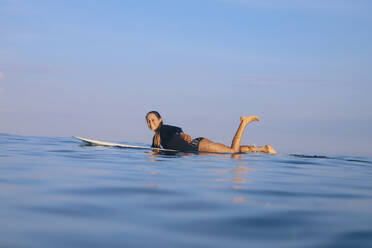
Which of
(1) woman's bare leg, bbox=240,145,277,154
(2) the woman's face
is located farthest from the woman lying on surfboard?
(1) woman's bare leg, bbox=240,145,277,154

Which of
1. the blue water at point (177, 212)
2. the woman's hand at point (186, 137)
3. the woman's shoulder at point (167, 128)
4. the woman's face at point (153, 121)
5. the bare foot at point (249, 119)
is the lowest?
the blue water at point (177, 212)

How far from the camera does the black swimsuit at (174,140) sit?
9512 millimetres

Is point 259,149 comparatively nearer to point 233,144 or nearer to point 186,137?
point 233,144

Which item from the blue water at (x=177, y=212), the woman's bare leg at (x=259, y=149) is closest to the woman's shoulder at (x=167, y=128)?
the woman's bare leg at (x=259, y=149)

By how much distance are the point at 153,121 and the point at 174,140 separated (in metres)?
0.73

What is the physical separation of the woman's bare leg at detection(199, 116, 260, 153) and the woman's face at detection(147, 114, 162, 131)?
126 cm

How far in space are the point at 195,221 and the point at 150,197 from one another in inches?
35.8

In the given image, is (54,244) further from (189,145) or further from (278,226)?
(189,145)

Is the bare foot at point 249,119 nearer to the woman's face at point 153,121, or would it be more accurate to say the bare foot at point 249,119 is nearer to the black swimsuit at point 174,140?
the black swimsuit at point 174,140

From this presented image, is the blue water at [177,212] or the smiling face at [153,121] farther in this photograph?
the smiling face at [153,121]

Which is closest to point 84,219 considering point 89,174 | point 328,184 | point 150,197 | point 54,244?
point 54,244

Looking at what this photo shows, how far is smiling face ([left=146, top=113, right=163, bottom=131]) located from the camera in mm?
9430

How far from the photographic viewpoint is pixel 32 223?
2.35m

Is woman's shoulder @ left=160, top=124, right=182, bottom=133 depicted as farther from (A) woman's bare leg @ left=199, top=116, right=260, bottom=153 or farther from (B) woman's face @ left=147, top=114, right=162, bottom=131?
(A) woman's bare leg @ left=199, top=116, right=260, bottom=153
